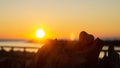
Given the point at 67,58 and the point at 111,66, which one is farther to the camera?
the point at 111,66

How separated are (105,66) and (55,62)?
6.57 feet

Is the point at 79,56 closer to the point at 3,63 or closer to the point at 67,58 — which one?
the point at 67,58

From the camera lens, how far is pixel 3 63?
1516cm

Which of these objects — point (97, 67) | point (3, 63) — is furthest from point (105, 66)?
point (3, 63)

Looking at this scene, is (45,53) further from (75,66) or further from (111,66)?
(111,66)

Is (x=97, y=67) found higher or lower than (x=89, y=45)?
lower

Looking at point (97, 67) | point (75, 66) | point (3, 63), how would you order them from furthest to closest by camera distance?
1. point (3, 63)
2. point (97, 67)
3. point (75, 66)

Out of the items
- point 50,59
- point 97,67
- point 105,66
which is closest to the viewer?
point 50,59

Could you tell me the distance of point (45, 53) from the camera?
8.12 m

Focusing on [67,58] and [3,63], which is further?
[3,63]

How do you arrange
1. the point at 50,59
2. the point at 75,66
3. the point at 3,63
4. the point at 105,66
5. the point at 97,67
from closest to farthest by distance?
the point at 75,66, the point at 50,59, the point at 97,67, the point at 105,66, the point at 3,63

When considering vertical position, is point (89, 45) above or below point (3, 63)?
above

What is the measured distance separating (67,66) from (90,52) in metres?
0.66

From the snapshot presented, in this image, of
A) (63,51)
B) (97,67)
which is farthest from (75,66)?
(97,67)
